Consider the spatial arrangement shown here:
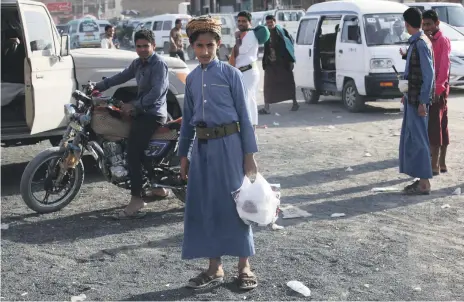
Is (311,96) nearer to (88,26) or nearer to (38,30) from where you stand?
(38,30)

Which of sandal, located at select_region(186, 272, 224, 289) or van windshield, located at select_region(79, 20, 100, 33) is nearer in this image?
sandal, located at select_region(186, 272, 224, 289)

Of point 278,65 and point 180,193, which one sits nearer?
point 180,193

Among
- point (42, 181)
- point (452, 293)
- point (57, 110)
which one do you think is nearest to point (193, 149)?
point (452, 293)

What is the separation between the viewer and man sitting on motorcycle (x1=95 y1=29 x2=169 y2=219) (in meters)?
6.77

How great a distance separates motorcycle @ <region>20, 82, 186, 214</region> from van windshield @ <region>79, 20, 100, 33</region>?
34097 mm

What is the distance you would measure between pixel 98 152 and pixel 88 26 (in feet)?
114

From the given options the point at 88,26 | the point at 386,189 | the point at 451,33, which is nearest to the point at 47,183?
the point at 386,189

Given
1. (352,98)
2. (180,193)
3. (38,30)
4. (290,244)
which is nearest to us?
(290,244)

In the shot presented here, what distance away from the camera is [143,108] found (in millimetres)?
6816

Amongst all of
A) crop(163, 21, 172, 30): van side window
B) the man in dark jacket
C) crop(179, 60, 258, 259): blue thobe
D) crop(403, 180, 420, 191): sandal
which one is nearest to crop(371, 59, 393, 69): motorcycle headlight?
the man in dark jacket

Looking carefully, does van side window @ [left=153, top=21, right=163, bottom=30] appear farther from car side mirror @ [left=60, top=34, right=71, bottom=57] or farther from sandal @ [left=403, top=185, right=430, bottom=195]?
sandal @ [left=403, top=185, right=430, bottom=195]

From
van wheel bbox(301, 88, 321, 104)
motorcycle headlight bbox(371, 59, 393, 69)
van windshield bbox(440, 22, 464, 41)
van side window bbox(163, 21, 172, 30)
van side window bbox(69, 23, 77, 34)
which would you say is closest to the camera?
motorcycle headlight bbox(371, 59, 393, 69)

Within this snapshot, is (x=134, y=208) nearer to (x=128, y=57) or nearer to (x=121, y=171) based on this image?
(x=121, y=171)

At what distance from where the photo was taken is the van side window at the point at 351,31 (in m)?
13.6
